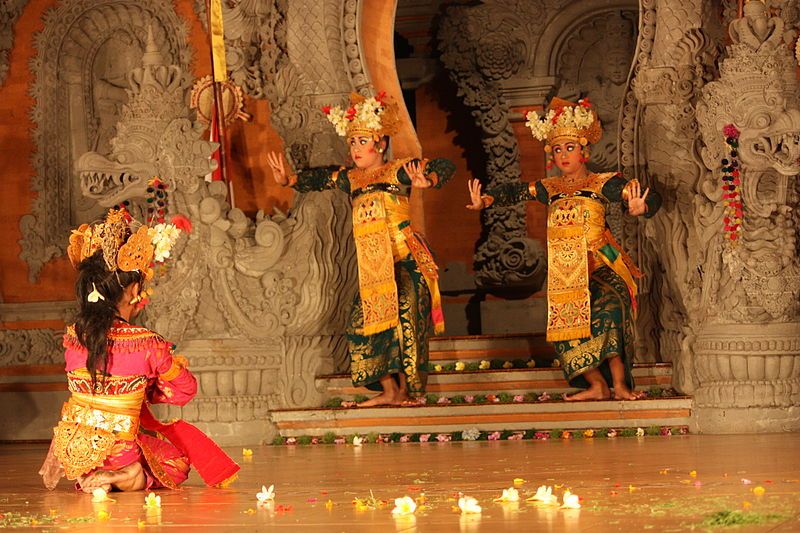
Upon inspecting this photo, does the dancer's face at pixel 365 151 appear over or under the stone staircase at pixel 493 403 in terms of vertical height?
over

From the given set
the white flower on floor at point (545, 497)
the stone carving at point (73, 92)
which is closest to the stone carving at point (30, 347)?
the stone carving at point (73, 92)

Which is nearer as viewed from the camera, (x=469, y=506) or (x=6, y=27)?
(x=469, y=506)

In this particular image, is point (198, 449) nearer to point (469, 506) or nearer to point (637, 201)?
point (469, 506)

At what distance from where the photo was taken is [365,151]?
28.9 ft

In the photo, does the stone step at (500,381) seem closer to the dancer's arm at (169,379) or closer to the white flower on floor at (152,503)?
the dancer's arm at (169,379)

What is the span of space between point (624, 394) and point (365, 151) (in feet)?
6.53

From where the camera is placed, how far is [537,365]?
9289mm

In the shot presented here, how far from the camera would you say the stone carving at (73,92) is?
37.2 feet

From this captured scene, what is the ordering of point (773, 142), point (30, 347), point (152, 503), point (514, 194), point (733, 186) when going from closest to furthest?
point (152, 503) → point (773, 142) → point (733, 186) → point (514, 194) → point (30, 347)

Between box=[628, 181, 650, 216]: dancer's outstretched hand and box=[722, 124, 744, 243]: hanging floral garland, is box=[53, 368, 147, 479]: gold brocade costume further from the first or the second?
box=[722, 124, 744, 243]: hanging floral garland

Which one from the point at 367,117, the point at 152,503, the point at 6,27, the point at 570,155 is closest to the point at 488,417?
the point at 570,155

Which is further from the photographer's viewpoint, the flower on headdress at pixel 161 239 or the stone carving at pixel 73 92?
the stone carving at pixel 73 92

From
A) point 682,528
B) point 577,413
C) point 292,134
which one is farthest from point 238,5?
point 682,528

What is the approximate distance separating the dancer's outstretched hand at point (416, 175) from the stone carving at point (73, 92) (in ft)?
10.7
